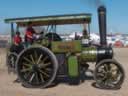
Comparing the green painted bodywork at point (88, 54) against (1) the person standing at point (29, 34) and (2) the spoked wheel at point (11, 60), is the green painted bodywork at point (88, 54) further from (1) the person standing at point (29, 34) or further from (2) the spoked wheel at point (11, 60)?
(2) the spoked wheel at point (11, 60)

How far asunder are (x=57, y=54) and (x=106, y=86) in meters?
1.76

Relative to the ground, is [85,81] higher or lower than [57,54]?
lower

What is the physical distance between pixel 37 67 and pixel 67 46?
3.49 ft

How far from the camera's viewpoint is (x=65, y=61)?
11047 mm

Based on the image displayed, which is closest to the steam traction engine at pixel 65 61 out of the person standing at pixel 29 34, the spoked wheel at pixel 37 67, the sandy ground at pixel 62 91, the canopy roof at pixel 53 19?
the spoked wheel at pixel 37 67

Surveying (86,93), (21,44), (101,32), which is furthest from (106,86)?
(21,44)

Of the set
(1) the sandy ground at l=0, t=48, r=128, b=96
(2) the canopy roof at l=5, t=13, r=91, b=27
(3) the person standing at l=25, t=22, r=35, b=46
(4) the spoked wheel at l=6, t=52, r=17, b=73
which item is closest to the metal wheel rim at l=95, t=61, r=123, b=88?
(1) the sandy ground at l=0, t=48, r=128, b=96

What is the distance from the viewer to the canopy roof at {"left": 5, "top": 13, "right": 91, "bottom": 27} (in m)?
11.1

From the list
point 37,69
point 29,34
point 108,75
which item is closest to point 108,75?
point 108,75

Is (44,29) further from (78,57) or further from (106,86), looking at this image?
(106,86)

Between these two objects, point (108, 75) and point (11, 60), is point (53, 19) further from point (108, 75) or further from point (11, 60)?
point (11, 60)

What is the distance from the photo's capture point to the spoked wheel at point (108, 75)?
10.5m

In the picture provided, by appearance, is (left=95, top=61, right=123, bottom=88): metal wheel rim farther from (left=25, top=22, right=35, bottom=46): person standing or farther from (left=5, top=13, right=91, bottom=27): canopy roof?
(left=25, top=22, right=35, bottom=46): person standing

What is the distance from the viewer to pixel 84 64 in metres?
11.7
